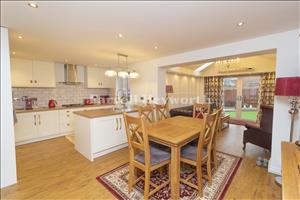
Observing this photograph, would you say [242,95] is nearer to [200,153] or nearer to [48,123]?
[200,153]

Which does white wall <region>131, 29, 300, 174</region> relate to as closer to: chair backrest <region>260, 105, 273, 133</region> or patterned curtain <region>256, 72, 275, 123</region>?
chair backrest <region>260, 105, 273, 133</region>

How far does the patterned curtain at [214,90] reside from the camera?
283 inches

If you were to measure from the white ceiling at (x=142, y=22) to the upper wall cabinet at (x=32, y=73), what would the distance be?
1158mm

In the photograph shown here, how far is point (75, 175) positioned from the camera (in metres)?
2.35

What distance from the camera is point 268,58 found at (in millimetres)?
5453

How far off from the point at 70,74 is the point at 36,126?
188 cm

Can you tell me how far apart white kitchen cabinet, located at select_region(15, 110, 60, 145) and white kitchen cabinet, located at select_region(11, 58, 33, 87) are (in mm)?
887

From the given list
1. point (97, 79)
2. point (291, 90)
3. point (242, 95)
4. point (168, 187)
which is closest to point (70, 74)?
point (97, 79)

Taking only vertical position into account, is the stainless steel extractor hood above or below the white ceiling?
below

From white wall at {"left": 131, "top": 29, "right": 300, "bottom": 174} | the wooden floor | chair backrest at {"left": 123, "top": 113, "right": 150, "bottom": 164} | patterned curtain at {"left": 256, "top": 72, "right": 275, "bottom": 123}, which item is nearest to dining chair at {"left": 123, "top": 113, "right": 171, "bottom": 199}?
chair backrest at {"left": 123, "top": 113, "right": 150, "bottom": 164}

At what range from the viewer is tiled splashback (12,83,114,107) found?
4.29m

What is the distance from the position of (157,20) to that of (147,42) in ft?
2.91

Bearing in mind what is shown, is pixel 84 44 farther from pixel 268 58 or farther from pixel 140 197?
pixel 268 58

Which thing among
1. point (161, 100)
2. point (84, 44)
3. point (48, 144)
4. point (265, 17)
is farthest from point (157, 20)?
point (48, 144)
